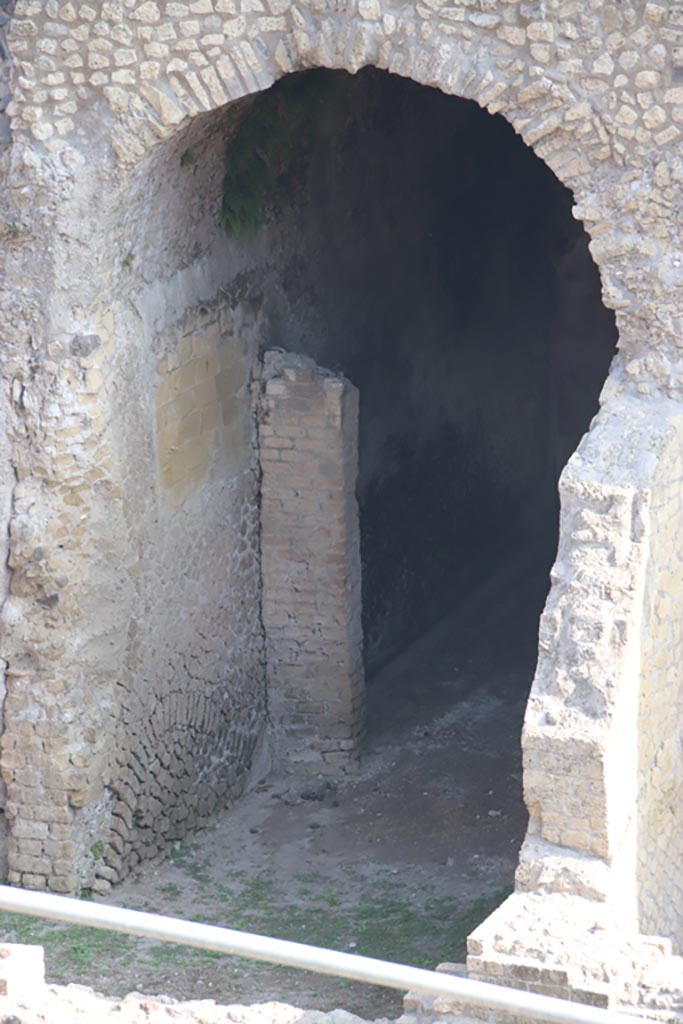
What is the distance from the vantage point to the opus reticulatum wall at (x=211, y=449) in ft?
19.6

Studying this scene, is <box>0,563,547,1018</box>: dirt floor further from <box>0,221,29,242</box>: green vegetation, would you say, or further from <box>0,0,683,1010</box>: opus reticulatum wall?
<box>0,221,29,242</box>: green vegetation

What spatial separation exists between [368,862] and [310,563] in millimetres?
1574

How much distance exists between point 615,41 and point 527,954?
3436mm

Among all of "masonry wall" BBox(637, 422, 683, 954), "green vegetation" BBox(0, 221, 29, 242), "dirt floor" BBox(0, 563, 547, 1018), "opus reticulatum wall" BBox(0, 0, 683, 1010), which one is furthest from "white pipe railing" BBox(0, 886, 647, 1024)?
"green vegetation" BBox(0, 221, 29, 242)

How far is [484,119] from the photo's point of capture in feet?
38.3

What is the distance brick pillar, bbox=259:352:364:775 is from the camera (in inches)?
344

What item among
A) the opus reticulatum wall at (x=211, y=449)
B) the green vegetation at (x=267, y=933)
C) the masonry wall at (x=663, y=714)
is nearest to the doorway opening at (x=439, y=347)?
the opus reticulatum wall at (x=211, y=449)

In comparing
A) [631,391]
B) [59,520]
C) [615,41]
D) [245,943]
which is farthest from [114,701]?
[245,943]

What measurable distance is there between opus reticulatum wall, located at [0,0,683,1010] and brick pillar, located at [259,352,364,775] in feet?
0.64

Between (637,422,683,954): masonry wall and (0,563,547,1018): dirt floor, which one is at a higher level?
(637,422,683,954): masonry wall

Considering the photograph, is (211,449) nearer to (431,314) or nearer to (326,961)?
(431,314)

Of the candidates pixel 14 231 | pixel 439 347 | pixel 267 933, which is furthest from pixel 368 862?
pixel 439 347

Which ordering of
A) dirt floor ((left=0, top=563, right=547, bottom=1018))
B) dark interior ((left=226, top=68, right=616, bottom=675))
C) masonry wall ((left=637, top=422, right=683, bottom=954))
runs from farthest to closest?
dark interior ((left=226, top=68, right=616, bottom=675)) → dirt floor ((left=0, top=563, right=547, bottom=1018)) → masonry wall ((left=637, top=422, right=683, bottom=954))

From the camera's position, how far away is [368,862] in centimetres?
836
